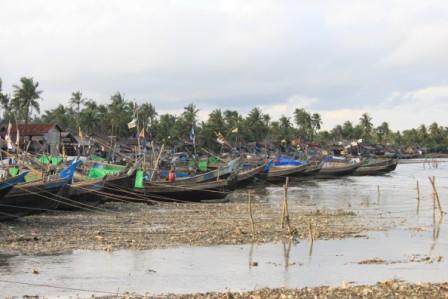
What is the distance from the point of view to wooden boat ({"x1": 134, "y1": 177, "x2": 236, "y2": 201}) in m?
32.0

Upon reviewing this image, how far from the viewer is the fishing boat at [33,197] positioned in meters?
22.2

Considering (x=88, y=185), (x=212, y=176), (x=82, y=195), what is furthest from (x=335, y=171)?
(x=82, y=195)

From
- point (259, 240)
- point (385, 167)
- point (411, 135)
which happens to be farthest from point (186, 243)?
point (411, 135)

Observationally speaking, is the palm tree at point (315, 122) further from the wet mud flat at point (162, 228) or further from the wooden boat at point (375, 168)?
the wet mud flat at point (162, 228)

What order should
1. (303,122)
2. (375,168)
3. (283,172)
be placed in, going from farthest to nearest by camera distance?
(303,122), (375,168), (283,172)

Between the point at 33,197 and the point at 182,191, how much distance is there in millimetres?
10296

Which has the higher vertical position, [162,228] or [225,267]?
[162,228]

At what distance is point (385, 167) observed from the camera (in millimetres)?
77000

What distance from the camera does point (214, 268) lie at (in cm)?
1494

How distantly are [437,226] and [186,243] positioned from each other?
35.6 feet

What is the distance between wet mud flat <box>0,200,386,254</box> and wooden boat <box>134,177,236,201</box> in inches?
89.8

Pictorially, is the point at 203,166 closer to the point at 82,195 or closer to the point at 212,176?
the point at 212,176

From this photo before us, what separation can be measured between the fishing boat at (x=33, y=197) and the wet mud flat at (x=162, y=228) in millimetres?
369

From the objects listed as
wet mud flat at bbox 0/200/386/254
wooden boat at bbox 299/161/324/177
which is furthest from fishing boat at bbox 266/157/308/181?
wet mud flat at bbox 0/200/386/254
